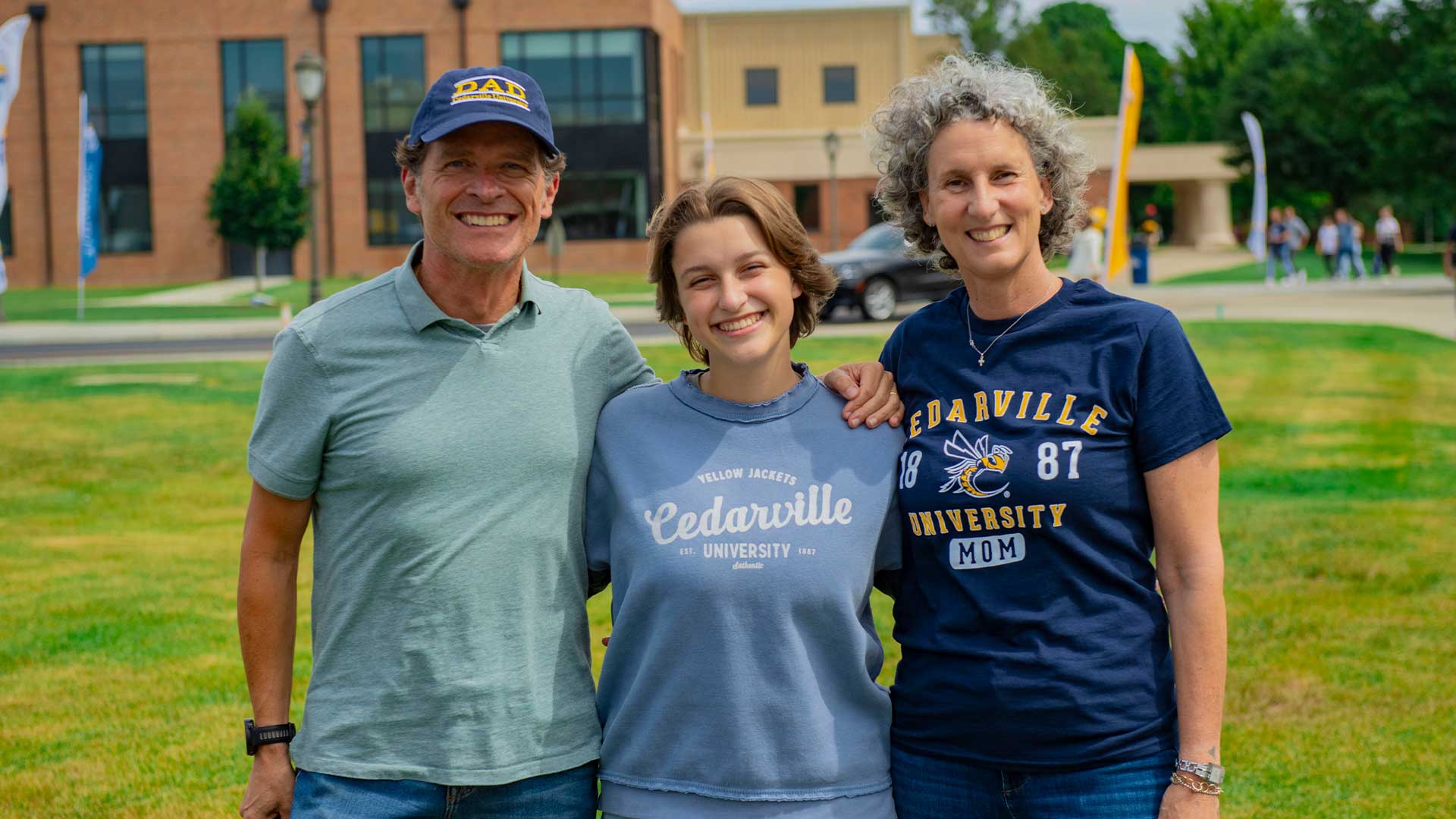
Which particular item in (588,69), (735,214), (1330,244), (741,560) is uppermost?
(588,69)

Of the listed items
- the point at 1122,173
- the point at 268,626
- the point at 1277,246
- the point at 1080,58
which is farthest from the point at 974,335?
the point at 1080,58

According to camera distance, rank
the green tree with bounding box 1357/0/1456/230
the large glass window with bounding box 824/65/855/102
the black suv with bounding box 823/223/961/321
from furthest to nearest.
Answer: the large glass window with bounding box 824/65/855/102 → the green tree with bounding box 1357/0/1456/230 → the black suv with bounding box 823/223/961/321

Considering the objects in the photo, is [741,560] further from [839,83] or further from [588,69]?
[839,83]

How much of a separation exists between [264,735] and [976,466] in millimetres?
1502

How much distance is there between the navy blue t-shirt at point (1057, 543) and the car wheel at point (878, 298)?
70.2 feet

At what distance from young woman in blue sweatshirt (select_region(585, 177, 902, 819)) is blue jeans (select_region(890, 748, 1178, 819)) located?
0.12 meters

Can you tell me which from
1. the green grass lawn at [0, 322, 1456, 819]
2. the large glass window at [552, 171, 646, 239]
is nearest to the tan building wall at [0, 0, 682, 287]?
the large glass window at [552, 171, 646, 239]

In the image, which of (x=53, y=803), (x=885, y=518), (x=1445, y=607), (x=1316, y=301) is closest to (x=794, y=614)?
(x=885, y=518)

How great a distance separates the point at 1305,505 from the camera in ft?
30.8

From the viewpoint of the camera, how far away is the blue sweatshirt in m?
2.68

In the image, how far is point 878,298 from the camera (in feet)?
79.1

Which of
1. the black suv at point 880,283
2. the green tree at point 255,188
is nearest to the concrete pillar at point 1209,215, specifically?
the green tree at point 255,188

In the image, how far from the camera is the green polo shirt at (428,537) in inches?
108

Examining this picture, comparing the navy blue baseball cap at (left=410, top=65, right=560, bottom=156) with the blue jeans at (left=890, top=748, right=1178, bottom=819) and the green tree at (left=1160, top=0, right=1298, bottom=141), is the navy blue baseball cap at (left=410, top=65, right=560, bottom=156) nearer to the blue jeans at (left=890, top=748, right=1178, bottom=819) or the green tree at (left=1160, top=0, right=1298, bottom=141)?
the blue jeans at (left=890, top=748, right=1178, bottom=819)
